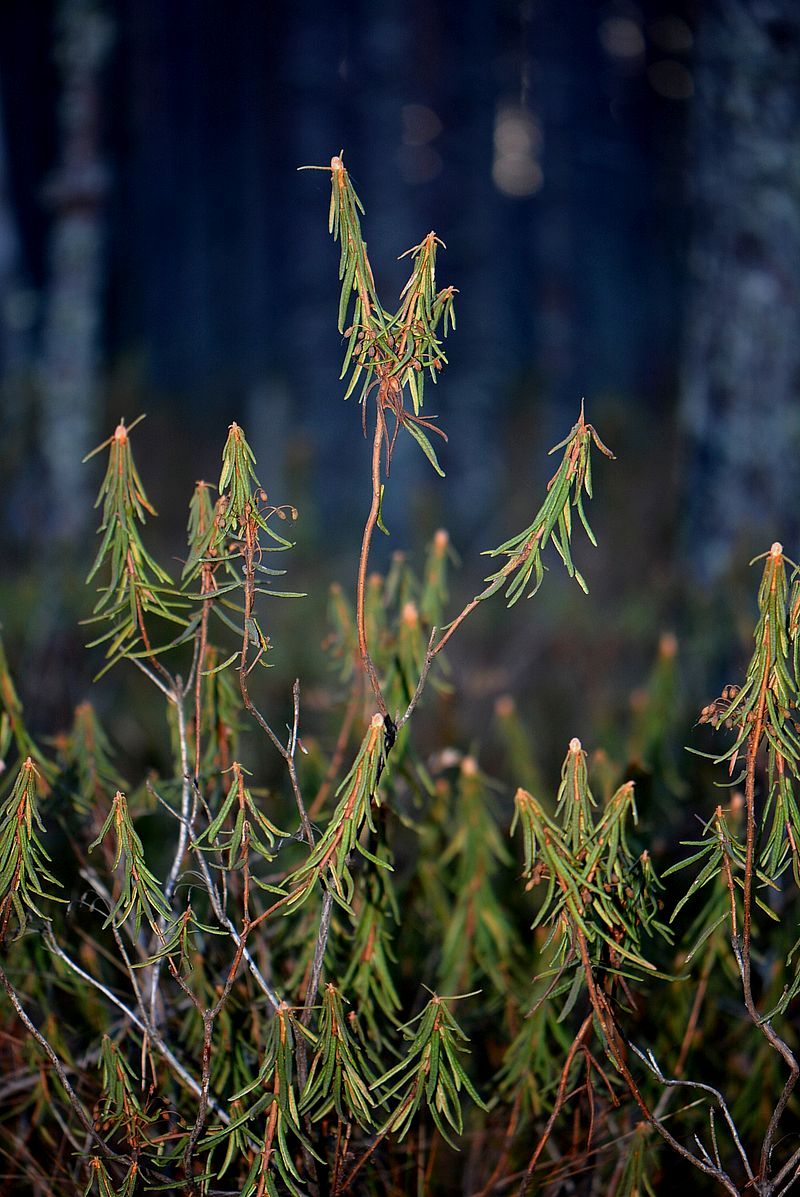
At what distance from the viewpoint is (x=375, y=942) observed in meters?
1.17

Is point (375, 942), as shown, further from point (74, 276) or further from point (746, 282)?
point (74, 276)

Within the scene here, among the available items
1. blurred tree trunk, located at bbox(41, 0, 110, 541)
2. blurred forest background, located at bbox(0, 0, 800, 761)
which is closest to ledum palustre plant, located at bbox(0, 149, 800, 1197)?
blurred forest background, located at bbox(0, 0, 800, 761)

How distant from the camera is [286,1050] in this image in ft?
3.09

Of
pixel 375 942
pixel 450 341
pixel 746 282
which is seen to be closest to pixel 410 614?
pixel 375 942

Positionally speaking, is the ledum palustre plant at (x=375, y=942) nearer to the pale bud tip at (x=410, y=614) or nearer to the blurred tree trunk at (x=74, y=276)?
the pale bud tip at (x=410, y=614)

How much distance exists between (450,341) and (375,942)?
5.13 meters

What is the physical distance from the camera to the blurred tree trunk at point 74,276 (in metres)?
3.84

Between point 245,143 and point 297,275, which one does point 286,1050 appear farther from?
point 245,143

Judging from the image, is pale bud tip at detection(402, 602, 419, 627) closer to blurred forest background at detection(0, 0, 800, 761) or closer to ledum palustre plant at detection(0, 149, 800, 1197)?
ledum palustre plant at detection(0, 149, 800, 1197)

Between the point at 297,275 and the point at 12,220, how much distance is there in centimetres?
153

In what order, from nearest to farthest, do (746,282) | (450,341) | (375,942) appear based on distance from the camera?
(375,942) < (746,282) < (450,341)

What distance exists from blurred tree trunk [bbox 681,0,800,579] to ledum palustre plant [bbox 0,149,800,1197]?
1024mm

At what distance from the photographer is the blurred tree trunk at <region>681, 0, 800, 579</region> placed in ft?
8.12

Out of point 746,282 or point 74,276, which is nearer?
point 746,282
